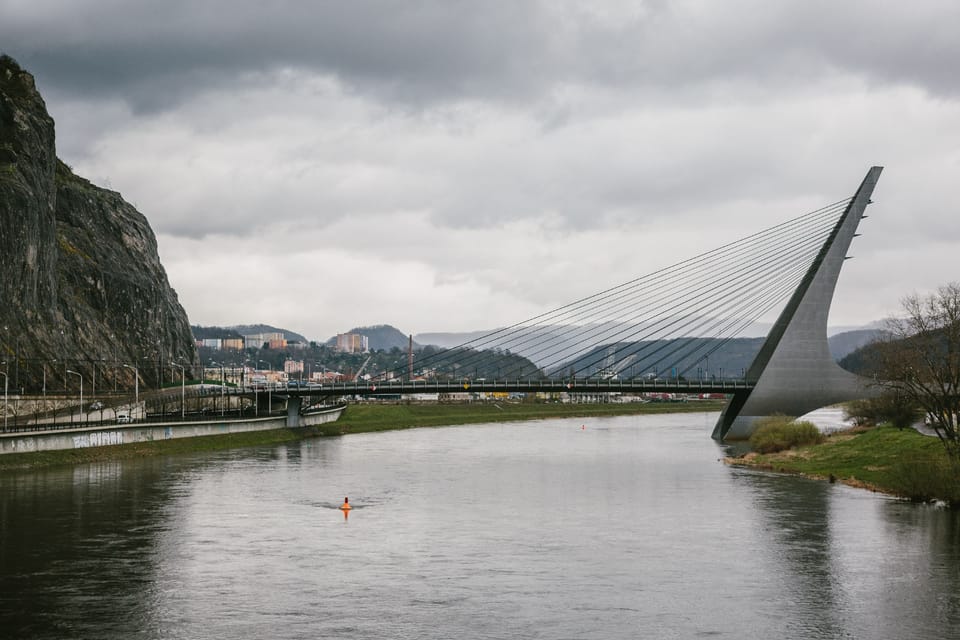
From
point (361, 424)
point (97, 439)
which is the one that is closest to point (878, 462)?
point (97, 439)

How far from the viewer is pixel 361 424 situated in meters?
118

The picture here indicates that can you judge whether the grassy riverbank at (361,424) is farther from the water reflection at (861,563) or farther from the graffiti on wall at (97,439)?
the water reflection at (861,563)

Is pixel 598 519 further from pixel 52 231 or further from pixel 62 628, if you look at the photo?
pixel 52 231

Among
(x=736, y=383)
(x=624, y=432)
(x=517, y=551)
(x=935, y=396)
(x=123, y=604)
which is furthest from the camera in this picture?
(x=624, y=432)

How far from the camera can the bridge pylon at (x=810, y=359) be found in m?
90.3

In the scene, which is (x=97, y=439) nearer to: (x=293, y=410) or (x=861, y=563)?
(x=293, y=410)

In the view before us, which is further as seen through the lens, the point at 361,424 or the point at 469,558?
the point at 361,424

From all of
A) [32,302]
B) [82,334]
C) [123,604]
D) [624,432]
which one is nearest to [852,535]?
[123,604]

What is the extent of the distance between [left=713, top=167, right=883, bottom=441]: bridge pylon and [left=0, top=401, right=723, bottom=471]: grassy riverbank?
133ft

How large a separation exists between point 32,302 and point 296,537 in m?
76.6

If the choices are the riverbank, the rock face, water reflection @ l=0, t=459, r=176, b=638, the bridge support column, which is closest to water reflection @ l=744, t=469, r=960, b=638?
the riverbank

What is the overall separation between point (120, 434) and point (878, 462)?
47564mm

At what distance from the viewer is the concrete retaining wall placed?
60.0 metres

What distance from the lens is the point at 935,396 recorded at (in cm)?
5569
